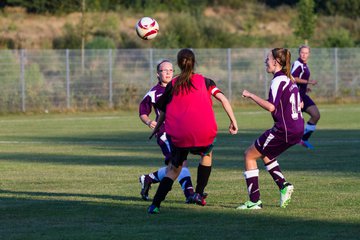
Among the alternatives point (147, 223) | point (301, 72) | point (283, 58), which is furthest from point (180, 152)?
point (301, 72)

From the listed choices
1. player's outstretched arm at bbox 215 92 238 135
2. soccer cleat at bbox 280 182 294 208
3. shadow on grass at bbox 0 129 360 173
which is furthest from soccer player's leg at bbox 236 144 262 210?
shadow on grass at bbox 0 129 360 173

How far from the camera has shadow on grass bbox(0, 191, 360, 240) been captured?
907cm

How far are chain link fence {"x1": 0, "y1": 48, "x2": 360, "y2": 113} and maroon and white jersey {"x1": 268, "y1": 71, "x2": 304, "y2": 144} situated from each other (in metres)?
25.9

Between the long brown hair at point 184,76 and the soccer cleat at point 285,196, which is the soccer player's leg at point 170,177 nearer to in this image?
the long brown hair at point 184,76

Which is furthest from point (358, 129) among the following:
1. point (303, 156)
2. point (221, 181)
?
point (221, 181)

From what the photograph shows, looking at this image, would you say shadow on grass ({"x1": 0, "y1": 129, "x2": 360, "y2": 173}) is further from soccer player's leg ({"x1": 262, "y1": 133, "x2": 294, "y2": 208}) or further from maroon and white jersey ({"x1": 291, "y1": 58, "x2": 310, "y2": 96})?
soccer player's leg ({"x1": 262, "y1": 133, "x2": 294, "y2": 208})

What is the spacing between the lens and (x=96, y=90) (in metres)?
38.2

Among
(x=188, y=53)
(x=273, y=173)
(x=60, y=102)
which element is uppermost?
(x=188, y=53)

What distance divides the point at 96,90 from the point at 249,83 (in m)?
6.64

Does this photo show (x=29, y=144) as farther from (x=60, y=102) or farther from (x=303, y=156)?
(x=60, y=102)

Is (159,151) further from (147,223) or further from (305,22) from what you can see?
(305,22)

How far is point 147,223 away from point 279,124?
2.10m

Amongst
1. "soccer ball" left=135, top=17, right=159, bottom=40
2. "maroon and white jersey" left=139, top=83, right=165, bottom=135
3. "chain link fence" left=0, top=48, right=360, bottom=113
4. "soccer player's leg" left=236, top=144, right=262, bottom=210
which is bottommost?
"chain link fence" left=0, top=48, right=360, bottom=113

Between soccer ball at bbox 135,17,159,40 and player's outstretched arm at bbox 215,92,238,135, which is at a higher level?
soccer ball at bbox 135,17,159,40
